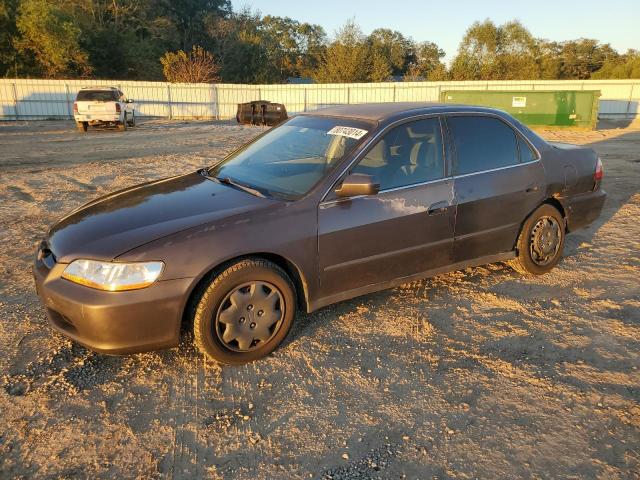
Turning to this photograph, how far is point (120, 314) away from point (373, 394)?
1.49 metres

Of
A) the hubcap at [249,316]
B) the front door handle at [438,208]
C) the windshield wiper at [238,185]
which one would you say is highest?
the windshield wiper at [238,185]

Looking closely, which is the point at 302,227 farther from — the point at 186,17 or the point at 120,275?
the point at 186,17

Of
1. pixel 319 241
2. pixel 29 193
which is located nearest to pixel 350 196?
pixel 319 241

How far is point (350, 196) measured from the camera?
331 cm

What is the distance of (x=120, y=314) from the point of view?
2678mm

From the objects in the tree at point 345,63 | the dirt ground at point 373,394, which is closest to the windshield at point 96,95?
the dirt ground at point 373,394

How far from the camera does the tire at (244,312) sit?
291 centimetres

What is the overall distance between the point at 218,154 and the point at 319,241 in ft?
33.7

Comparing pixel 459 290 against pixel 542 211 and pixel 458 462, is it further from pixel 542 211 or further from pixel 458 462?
pixel 458 462

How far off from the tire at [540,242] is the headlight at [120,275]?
3185mm

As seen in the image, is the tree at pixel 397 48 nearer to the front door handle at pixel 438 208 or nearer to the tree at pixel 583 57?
the tree at pixel 583 57

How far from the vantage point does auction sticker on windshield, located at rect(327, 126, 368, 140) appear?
3.54 meters

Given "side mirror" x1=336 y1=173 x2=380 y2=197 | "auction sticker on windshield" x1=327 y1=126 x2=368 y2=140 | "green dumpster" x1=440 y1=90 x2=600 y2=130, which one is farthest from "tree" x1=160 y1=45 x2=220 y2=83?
"side mirror" x1=336 y1=173 x2=380 y2=197

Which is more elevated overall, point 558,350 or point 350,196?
point 350,196
